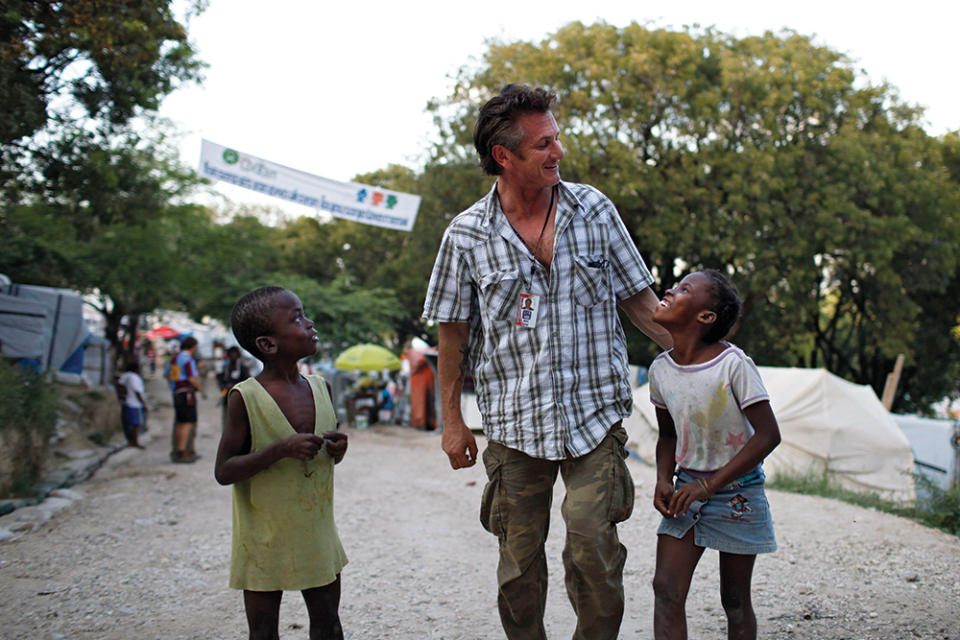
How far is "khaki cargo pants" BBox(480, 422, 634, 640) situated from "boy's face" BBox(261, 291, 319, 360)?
81 centimetres

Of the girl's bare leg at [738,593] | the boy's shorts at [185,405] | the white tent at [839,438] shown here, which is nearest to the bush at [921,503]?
the white tent at [839,438]

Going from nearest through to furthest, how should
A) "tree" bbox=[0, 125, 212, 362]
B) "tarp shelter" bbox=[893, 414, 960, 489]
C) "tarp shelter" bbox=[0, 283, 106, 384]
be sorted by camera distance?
"tree" bbox=[0, 125, 212, 362]
"tarp shelter" bbox=[0, 283, 106, 384]
"tarp shelter" bbox=[893, 414, 960, 489]

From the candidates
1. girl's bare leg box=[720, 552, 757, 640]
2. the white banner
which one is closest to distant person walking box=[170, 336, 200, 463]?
the white banner

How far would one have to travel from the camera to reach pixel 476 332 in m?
3.29

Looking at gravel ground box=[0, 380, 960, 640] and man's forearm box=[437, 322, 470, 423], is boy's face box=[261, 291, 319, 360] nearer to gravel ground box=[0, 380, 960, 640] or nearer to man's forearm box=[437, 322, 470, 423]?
man's forearm box=[437, 322, 470, 423]

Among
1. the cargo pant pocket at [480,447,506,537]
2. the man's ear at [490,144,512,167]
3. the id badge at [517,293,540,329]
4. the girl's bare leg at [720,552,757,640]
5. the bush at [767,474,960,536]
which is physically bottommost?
the bush at [767,474,960,536]

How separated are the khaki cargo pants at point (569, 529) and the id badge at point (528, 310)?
0.47 metres

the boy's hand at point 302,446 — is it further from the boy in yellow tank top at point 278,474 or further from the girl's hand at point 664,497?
the girl's hand at point 664,497

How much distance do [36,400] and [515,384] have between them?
23.5ft

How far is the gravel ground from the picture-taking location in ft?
13.2

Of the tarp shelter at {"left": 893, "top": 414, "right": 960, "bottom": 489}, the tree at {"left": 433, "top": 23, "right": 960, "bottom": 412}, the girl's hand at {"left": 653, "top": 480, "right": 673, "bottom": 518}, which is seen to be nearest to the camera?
the girl's hand at {"left": 653, "top": 480, "right": 673, "bottom": 518}

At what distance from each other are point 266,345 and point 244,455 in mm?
390

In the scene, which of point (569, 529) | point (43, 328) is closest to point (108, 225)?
point (43, 328)

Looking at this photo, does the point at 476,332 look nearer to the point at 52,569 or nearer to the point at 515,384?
the point at 515,384
